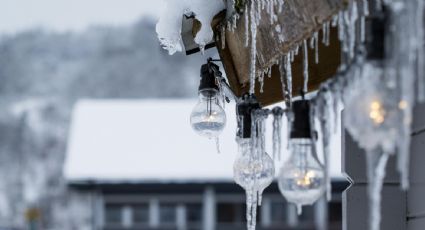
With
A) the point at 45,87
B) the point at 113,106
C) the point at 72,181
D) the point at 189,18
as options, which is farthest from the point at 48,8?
the point at 189,18

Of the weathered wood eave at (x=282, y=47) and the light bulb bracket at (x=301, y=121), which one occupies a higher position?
the weathered wood eave at (x=282, y=47)

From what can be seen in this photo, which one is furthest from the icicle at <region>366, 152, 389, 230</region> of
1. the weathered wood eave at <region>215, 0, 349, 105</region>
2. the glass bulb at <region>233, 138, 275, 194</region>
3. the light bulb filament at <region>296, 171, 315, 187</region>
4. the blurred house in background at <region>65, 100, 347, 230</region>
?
the blurred house in background at <region>65, 100, 347, 230</region>

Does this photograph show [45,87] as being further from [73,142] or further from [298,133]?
[298,133]

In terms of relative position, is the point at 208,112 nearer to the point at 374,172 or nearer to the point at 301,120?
the point at 301,120

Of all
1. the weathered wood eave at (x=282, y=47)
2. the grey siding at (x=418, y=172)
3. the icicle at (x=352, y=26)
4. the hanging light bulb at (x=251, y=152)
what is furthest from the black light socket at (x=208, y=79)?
the icicle at (x=352, y=26)

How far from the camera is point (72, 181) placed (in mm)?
15391

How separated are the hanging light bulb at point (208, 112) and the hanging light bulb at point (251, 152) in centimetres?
25

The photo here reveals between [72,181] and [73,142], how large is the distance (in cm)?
225

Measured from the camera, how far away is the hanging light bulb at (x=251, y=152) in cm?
232

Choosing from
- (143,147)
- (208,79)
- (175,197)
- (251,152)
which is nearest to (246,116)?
(251,152)

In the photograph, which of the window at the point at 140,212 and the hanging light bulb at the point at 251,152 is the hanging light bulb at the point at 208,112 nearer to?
the hanging light bulb at the point at 251,152

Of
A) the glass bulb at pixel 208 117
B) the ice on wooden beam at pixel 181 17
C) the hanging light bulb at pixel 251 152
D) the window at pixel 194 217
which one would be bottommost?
the window at pixel 194 217

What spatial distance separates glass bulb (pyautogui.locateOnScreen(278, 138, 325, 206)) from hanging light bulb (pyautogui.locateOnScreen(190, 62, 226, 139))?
32.1 inches

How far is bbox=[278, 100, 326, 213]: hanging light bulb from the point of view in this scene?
1.79 meters
